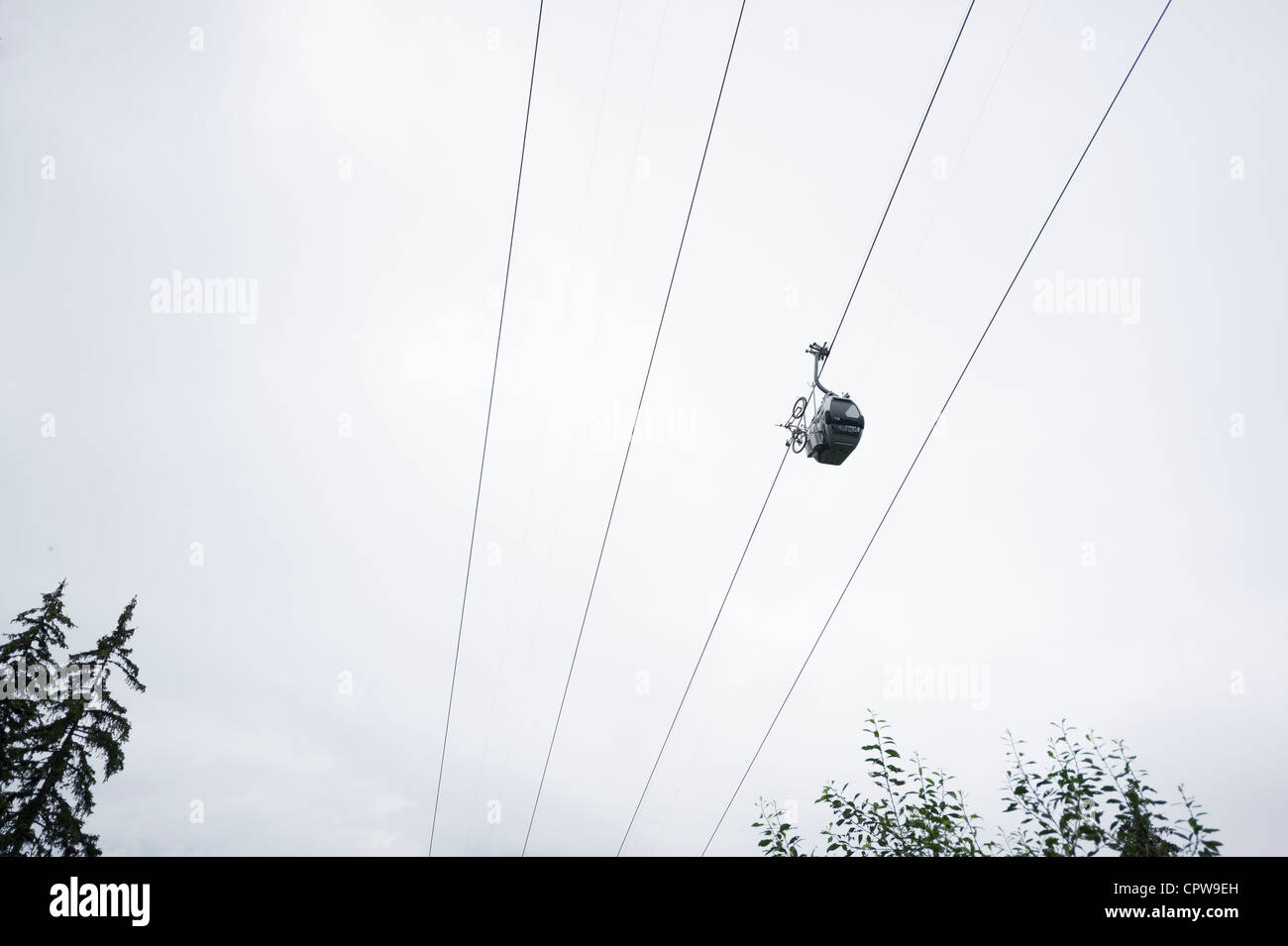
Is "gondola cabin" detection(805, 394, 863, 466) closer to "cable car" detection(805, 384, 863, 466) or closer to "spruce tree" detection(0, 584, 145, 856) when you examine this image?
"cable car" detection(805, 384, 863, 466)

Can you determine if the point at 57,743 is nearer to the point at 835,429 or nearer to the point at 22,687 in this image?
the point at 22,687

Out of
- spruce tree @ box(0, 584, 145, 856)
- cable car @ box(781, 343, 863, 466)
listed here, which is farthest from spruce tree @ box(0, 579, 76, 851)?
cable car @ box(781, 343, 863, 466)

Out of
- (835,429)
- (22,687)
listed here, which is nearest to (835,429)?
(835,429)

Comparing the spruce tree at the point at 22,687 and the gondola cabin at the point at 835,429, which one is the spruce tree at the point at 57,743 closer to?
the spruce tree at the point at 22,687

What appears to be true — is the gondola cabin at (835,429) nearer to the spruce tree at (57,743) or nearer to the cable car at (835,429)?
the cable car at (835,429)

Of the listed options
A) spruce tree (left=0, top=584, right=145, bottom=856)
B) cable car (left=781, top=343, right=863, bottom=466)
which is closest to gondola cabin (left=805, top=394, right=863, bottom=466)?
cable car (left=781, top=343, right=863, bottom=466)

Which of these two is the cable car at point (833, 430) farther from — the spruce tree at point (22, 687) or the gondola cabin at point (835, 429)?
the spruce tree at point (22, 687)

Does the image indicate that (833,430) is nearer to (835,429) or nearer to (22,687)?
(835,429)

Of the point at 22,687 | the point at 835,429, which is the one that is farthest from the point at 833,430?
the point at 22,687

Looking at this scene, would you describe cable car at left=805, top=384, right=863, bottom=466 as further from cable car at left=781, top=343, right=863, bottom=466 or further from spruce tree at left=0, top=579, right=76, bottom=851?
spruce tree at left=0, top=579, right=76, bottom=851

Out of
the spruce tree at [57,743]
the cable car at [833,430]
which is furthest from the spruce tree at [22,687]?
the cable car at [833,430]

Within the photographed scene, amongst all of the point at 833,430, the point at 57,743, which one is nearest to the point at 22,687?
the point at 57,743
